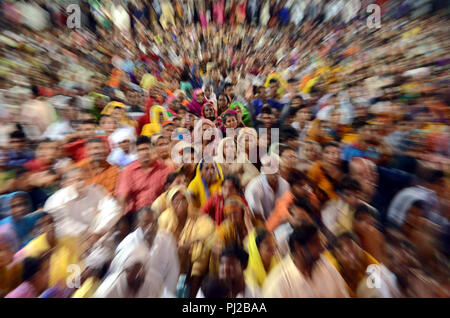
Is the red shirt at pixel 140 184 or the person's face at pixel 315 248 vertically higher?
the red shirt at pixel 140 184

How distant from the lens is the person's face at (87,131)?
3.71ft

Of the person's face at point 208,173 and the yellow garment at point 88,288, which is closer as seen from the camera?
the yellow garment at point 88,288

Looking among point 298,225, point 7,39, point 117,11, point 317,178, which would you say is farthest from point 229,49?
point 298,225

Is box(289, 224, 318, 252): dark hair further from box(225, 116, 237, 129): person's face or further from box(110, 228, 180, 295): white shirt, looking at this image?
box(225, 116, 237, 129): person's face

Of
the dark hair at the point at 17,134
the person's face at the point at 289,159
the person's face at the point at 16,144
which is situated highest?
the dark hair at the point at 17,134

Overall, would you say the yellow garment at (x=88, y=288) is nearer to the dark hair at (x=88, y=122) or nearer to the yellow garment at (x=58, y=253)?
the yellow garment at (x=58, y=253)

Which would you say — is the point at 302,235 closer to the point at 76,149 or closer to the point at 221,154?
the point at 221,154

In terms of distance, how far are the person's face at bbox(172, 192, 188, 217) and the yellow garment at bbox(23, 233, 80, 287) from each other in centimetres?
36

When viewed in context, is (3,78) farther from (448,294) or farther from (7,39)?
(448,294)

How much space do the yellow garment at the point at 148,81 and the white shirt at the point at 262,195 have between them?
1513mm

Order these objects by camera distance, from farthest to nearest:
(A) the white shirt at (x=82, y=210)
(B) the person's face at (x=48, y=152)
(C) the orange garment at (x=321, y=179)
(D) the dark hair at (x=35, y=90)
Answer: (D) the dark hair at (x=35, y=90) < (B) the person's face at (x=48, y=152) < (C) the orange garment at (x=321, y=179) < (A) the white shirt at (x=82, y=210)

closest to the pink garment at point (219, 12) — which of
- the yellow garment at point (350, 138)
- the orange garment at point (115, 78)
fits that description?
the orange garment at point (115, 78)

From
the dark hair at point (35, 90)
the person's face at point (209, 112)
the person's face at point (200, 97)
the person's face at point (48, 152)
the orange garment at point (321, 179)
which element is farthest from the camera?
the person's face at point (200, 97)
